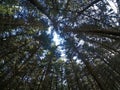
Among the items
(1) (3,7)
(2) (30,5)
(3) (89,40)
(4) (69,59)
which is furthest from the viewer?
(4) (69,59)

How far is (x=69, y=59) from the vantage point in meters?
13.5

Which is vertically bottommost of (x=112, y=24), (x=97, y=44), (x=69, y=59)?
(x=69, y=59)

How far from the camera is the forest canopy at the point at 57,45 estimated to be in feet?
31.8

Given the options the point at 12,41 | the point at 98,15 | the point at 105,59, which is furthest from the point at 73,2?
the point at 105,59

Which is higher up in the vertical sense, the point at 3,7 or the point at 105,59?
the point at 3,7

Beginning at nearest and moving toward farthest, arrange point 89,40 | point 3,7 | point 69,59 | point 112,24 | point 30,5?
point 3,7 → point 30,5 → point 112,24 → point 89,40 → point 69,59

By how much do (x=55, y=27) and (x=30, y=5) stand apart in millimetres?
1931

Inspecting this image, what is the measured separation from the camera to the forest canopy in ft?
31.8

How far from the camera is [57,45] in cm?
1212

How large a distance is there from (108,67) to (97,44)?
2543 millimetres

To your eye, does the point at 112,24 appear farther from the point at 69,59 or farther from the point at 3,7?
the point at 3,7

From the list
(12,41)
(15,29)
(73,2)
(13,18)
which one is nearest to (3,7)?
(13,18)

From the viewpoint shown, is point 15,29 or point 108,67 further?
point 108,67

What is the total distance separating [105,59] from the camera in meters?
13.8
